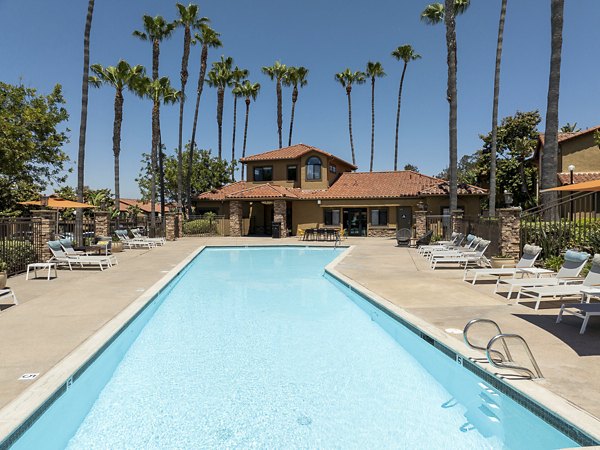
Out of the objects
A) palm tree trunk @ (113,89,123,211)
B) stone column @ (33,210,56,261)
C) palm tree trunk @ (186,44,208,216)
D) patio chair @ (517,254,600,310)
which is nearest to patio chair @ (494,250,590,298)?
patio chair @ (517,254,600,310)

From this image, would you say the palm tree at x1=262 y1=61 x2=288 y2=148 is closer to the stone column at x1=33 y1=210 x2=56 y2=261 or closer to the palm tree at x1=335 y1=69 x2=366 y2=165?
the palm tree at x1=335 y1=69 x2=366 y2=165

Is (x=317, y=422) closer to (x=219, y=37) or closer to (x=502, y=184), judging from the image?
(x=502, y=184)

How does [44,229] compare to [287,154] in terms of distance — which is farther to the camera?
[287,154]

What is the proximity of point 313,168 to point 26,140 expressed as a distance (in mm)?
20478

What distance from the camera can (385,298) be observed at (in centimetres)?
898

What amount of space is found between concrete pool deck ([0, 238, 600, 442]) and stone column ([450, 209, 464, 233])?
330 inches

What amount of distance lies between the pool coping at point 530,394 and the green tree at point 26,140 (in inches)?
822

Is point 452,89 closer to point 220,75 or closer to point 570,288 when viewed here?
point 570,288

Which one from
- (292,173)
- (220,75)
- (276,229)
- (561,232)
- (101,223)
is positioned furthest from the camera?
(220,75)

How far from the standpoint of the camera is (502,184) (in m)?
33.4

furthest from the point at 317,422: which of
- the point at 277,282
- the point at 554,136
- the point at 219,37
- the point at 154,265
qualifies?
the point at 219,37

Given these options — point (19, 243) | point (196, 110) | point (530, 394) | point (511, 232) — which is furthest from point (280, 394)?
point (196, 110)

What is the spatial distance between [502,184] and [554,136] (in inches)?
718

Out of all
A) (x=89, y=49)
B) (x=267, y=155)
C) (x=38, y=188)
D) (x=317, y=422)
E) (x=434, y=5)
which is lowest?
(x=317, y=422)
